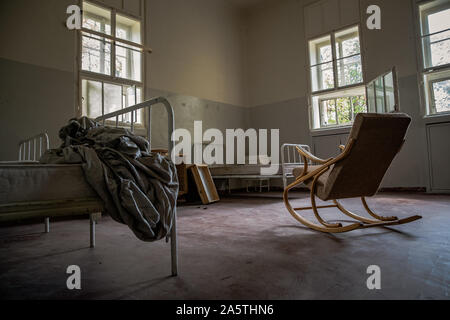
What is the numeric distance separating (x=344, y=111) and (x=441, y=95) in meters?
1.63

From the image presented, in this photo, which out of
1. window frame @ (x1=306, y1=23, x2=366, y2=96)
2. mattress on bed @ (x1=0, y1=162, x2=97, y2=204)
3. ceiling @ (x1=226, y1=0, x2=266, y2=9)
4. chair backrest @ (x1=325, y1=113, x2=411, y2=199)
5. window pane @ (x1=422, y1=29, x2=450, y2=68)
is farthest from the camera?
ceiling @ (x1=226, y1=0, x2=266, y2=9)

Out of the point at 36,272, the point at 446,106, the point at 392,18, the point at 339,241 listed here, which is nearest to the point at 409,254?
the point at 339,241

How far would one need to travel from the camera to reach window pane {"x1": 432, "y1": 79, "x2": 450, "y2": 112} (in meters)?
4.60

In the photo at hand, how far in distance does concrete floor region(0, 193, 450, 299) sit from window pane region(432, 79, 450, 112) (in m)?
3.17

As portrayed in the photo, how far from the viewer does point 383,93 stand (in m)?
4.70

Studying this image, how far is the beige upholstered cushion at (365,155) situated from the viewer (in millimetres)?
1894

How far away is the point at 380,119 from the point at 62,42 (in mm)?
4338

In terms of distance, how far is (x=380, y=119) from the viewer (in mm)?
1895

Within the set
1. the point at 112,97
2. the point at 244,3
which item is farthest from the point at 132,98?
the point at 244,3

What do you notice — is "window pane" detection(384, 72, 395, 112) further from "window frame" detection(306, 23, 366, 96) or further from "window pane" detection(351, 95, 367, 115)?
"window pane" detection(351, 95, 367, 115)

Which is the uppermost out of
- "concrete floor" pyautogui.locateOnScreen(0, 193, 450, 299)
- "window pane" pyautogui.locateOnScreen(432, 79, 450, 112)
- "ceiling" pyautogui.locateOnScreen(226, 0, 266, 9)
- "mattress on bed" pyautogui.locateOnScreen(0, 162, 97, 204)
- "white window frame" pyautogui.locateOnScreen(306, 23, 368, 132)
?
"ceiling" pyautogui.locateOnScreen(226, 0, 266, 9)

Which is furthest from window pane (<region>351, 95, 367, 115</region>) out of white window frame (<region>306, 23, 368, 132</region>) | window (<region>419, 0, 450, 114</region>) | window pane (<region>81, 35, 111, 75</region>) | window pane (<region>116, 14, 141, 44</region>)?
window pane (<region>81, 35, 111, 75</region>)
